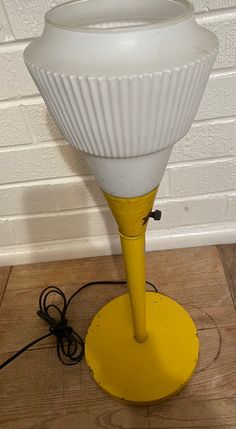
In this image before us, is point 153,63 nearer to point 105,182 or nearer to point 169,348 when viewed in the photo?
point 105,182

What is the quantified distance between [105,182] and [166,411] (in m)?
0.48

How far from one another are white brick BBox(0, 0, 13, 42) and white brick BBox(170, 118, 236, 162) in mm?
406

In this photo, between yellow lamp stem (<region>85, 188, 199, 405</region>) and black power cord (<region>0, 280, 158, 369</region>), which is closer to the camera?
yellow lamp stem (<region>85, 188, 199, 405</region>)

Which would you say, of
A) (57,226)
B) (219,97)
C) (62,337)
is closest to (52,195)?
(57,226)

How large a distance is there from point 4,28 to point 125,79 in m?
0.46

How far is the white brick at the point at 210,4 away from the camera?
2.00ft

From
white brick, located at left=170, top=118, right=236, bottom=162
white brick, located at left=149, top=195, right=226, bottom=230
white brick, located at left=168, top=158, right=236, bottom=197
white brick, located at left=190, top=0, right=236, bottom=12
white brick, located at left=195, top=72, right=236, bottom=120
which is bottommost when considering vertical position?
white brick, located at left=149, top=195, right=226, bottom=230

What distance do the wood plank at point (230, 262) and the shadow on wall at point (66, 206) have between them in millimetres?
294

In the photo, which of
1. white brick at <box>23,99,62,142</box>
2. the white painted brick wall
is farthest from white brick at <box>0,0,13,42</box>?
white brick at <box>23,99,62,142</box>

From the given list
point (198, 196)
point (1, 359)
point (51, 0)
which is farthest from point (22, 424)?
point (51, 0)

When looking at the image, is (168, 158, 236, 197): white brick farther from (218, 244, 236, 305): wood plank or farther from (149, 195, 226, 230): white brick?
(218, 244, 236, 305): wood plank

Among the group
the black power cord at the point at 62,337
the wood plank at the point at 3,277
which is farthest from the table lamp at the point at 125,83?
the wood plank at the point at 3,277

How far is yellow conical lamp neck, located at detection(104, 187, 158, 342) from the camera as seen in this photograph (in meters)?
0.48

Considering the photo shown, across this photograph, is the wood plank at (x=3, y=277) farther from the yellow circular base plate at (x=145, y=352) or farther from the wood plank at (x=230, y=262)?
the wood plank at (x=230, y=262)
